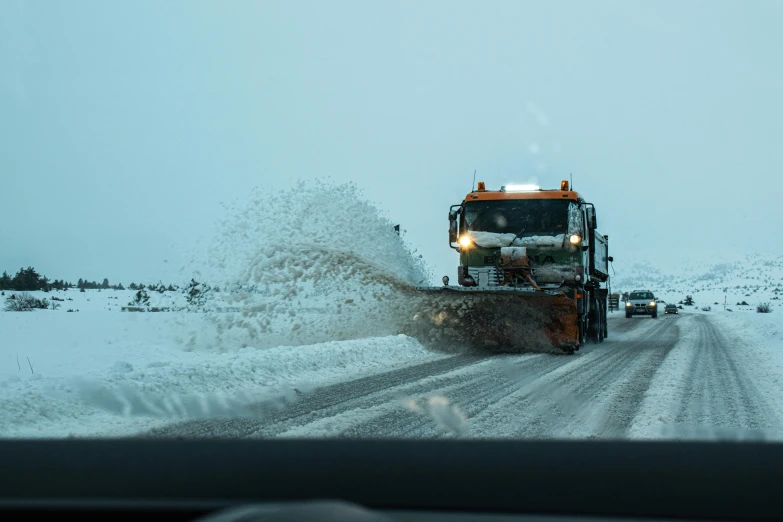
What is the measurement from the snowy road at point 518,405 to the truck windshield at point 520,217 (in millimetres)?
3611

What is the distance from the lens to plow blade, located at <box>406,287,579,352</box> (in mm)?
13742

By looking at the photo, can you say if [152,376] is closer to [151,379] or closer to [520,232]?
[151,379]

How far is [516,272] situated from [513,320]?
0.97 m

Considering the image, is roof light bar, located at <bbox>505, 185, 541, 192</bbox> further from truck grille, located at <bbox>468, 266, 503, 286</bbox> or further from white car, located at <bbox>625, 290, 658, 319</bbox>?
white car, located at <bbox>625, 290, 658, 319</bbox>

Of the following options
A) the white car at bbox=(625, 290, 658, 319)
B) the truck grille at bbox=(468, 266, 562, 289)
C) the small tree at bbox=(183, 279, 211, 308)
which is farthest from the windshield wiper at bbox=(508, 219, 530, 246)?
the white car at bbox=(625, 290, 658, 319)

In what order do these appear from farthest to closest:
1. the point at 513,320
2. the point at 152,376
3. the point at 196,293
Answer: the point at 196,293, the point at 513,320, the point at 152,376

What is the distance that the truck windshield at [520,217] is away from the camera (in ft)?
46.4

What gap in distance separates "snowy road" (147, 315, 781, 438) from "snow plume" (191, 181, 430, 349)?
14.8 feet

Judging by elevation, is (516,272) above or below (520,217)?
below

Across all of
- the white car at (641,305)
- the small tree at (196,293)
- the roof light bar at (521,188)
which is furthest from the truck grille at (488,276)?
the white car at (641,305)

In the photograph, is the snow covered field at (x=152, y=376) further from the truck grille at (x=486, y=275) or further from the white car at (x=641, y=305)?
the white car at (x=641, y=305)

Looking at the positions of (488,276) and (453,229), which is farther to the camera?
(453,229)

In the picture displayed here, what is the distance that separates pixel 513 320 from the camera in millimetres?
13906

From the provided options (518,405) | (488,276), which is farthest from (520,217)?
(518,405)
